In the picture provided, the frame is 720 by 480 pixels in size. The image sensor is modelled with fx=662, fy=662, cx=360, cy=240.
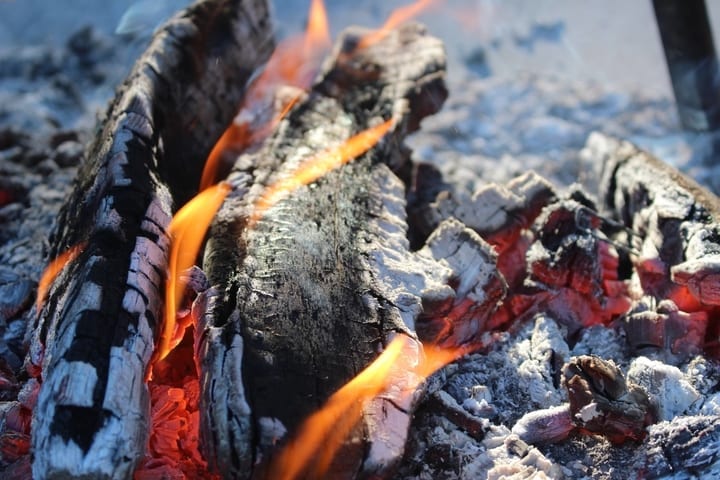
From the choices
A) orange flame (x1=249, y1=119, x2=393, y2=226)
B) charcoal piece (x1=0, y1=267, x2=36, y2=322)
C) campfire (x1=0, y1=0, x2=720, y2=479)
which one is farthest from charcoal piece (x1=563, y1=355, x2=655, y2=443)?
charcoal piece (x1=0, y1=267, x2=36, y2=322)

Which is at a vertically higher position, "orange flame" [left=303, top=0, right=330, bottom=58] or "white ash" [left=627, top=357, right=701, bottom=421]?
"orange flame" [left=303, top=0, right=330, bottom=58]

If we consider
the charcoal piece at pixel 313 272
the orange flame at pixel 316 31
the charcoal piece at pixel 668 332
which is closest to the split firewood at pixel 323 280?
the charcoal piece at pixel 313 272

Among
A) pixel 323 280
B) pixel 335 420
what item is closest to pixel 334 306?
pixel 323 280

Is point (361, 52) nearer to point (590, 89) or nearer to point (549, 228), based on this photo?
point (549, 228)

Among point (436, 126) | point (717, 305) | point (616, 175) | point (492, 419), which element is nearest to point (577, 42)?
point (436, 126)

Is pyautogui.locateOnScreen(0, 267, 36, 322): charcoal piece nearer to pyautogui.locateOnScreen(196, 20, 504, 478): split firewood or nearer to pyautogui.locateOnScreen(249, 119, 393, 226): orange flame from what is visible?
pyautogui.locateOnScreen(196, 20, 504, 478): split firewood
